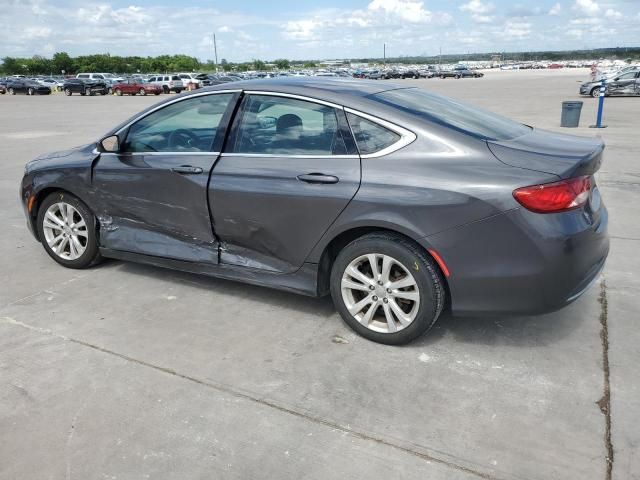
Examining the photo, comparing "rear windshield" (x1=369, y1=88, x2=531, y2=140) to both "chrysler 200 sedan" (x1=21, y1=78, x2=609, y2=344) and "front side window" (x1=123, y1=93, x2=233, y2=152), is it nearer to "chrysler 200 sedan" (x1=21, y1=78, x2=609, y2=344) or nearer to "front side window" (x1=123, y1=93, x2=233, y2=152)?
"chrysler 200 sedan" (x1=21, y1=78, x2=609, y2=344)

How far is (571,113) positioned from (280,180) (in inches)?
528

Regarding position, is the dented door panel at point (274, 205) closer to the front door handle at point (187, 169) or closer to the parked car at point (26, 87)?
the front door handle at point (187, 169)

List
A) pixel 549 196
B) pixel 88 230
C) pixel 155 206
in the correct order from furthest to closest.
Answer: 1. pixel 88 230
2. pixel 155 206
3. pixel 549 196

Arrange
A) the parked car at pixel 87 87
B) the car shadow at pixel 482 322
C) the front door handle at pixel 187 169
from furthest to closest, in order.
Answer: the parked car at pixel 87 87, the front door handle at pixel 187 169, the car shadow at pixel 482 322

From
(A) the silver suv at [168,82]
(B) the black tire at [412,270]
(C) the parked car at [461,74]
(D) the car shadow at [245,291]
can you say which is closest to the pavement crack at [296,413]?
(B) the black tire at [412,270]

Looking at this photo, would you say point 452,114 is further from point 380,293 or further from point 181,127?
point 181,127

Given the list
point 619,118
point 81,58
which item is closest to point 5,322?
point 619,118

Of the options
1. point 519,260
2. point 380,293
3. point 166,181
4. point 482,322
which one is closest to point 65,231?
point 166,181

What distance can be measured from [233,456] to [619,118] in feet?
58.2

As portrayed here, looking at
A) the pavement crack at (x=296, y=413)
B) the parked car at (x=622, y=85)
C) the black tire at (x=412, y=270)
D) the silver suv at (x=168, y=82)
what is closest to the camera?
the pavement crack at (x=296, y=413)

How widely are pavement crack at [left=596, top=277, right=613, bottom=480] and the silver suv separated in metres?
42.0

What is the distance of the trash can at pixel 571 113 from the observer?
1461 cm

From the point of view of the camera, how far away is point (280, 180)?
366 cm

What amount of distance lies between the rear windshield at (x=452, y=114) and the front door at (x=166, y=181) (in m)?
1.21
